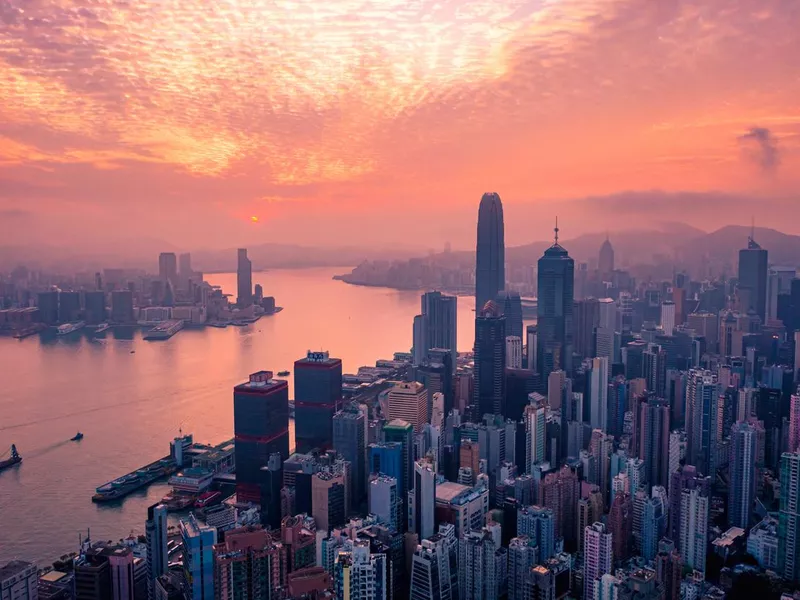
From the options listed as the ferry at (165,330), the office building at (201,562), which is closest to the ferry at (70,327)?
the ferry at (165,330)

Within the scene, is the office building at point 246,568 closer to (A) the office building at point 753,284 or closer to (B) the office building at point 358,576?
(B) the office building at point 358,576

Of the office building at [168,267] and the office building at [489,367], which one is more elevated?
the office building at [168,267]

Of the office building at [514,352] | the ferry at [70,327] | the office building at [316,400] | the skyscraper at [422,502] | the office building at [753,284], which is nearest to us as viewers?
the skyscraper at [422,502]

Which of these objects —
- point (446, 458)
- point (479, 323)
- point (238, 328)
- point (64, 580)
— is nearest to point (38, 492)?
point (64, 580)

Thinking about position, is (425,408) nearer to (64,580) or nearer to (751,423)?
(751,423)

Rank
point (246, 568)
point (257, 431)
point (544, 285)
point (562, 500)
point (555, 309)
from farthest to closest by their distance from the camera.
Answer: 1. point (544, 285)
2. point (555, 309)
3. point (257, 431)
4. point (562, 500)
5. point (246, 568)

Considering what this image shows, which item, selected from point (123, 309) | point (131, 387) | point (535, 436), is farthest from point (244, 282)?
point (535, 436)

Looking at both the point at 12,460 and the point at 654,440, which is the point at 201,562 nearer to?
the point at 12,460

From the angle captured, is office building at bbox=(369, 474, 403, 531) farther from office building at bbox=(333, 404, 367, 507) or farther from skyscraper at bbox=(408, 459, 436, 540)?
office building at bbox=(333, 404, 367, 507)
